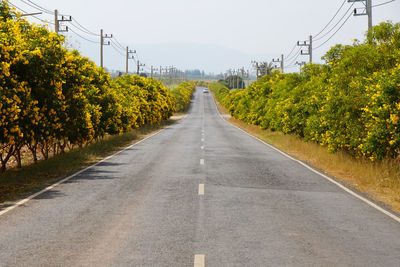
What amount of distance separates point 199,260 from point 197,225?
1.97m

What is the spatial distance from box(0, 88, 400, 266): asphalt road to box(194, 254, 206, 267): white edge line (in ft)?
0.09

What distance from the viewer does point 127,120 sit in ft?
94.0

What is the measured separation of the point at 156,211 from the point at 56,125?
22.8 feet

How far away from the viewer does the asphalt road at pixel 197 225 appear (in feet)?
20.4

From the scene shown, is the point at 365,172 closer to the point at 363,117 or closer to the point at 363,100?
the point at 363,117

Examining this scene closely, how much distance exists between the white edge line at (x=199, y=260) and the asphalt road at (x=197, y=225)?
0.09 ft

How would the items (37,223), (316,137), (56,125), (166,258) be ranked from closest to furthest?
(166,258) → (37,223) → (56,125) → (316,137)

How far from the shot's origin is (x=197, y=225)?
26.2 ft

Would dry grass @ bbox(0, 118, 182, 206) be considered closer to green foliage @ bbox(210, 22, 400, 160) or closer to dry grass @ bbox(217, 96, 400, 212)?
dry grass @ bbox(217, 96, 400, 212)

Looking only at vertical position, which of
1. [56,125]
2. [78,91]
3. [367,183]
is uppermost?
[78,91]

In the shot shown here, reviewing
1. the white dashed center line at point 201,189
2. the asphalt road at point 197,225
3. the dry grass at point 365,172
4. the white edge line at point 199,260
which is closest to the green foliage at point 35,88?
the asphalt road at point 197,225

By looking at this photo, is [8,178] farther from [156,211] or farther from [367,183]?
[367,183]

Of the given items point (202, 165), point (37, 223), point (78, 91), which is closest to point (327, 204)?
point (37, 223)

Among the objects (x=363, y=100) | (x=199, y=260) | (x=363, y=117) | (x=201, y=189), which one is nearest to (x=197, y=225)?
(x=199, y=260)
